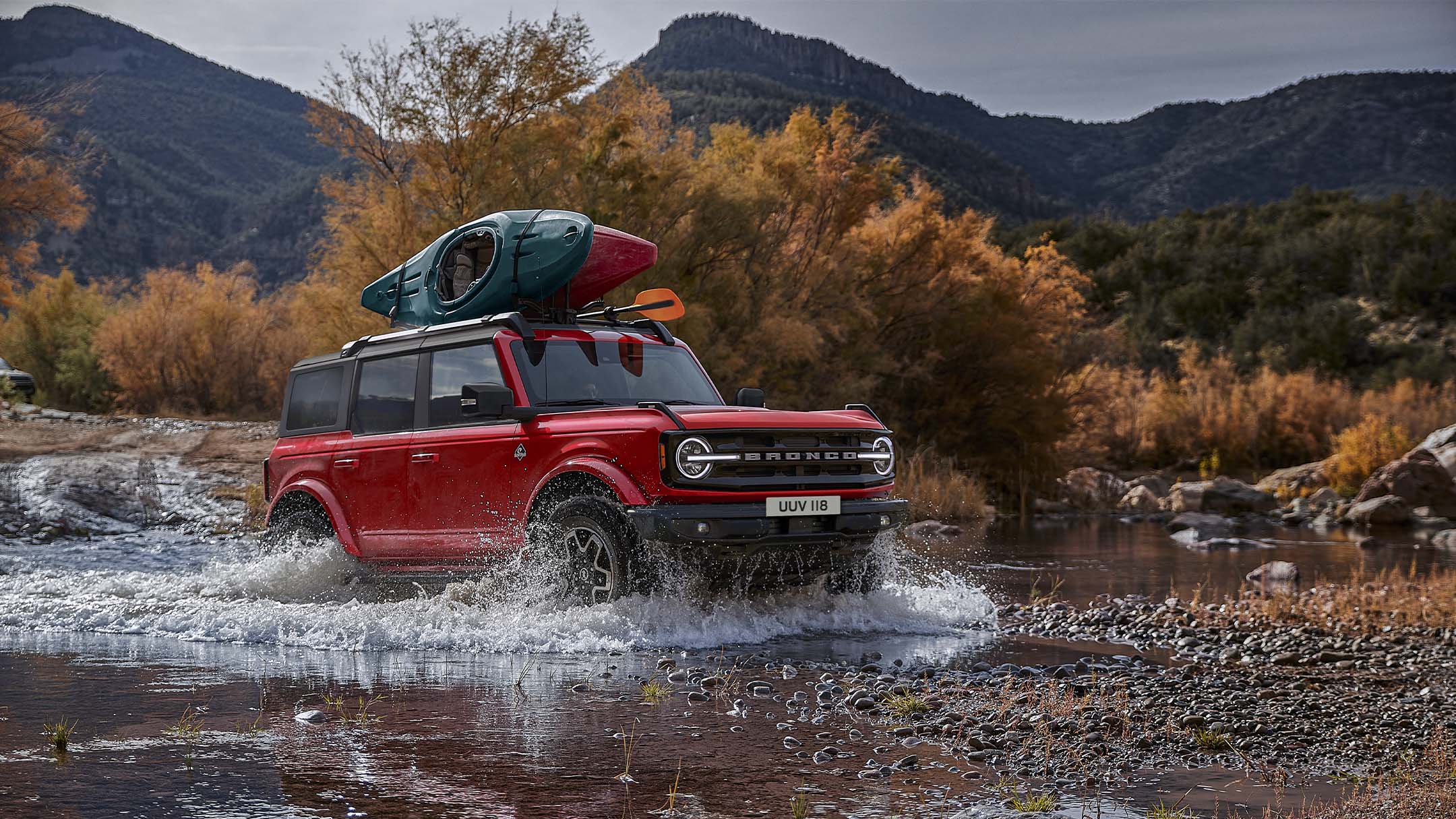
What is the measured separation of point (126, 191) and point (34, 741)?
87257mm

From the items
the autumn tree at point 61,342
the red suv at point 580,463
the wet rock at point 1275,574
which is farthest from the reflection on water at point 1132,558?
the autumn tree at point 61,342

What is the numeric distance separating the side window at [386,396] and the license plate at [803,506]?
3.17 meters

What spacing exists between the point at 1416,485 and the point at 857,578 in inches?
860

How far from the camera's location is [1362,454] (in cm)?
3162

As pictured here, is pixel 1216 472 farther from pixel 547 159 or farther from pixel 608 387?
pixel 608 387

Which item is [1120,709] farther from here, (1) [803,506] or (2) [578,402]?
(2) [578,402]

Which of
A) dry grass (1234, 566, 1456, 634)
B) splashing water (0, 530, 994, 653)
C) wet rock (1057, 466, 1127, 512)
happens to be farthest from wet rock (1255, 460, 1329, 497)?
splashing water (0, 530, 994, 653)

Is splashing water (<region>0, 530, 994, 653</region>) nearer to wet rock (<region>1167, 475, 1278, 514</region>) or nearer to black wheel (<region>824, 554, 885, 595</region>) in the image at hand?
black wheel (<region>824, 554, 885, 595</region>)

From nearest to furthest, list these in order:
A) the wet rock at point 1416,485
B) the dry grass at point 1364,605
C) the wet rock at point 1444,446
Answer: the dry grass at point 1364,605 < the wet rock at point 1416,485 < the wet rock at point 1444,446

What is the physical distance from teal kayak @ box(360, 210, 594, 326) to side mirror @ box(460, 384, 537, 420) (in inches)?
58.4

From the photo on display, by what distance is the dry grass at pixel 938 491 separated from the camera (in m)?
24.3

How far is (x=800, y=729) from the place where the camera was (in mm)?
6117

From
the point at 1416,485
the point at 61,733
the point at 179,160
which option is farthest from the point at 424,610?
the point at 179,160

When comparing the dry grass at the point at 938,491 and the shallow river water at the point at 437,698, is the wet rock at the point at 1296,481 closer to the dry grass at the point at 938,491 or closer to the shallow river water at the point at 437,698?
the dry grass at the point at 938,491
